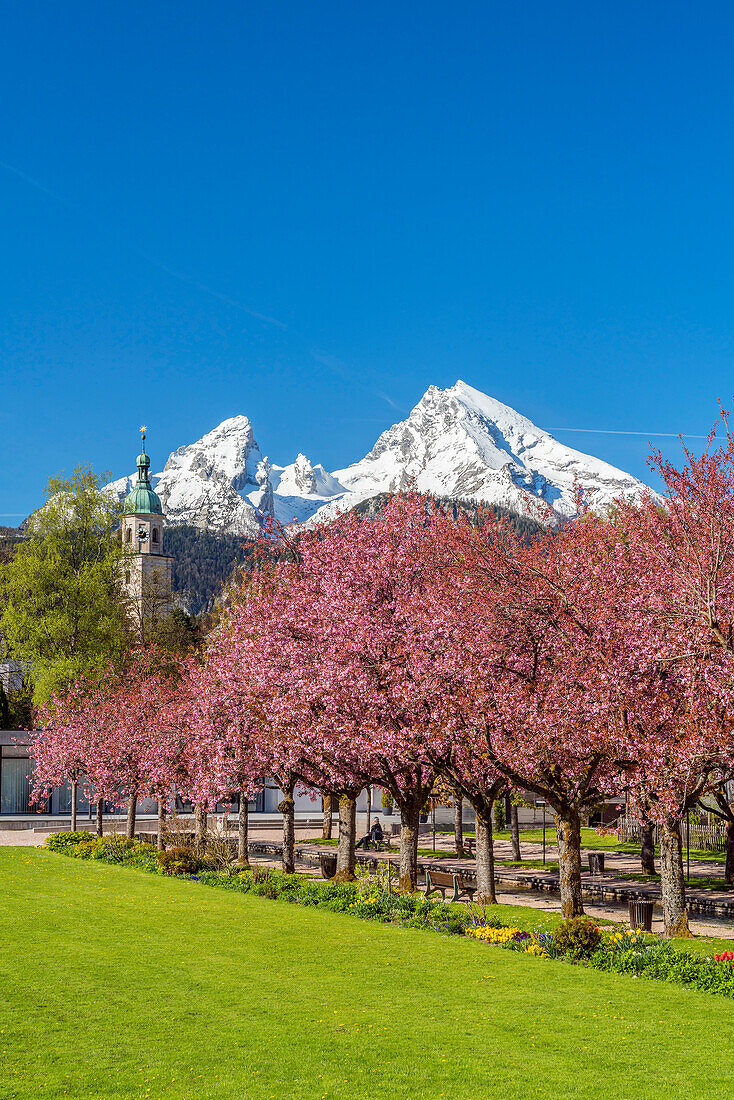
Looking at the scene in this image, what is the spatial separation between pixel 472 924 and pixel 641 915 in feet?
12.1

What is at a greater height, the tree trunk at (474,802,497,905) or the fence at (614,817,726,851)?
the tree trunk at (474,802,497,905)

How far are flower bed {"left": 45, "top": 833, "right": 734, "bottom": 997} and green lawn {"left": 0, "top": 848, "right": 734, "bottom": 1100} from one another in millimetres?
614

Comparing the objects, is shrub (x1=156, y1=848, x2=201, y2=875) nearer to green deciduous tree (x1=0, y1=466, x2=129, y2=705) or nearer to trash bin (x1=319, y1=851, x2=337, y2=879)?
trash bin (x1=319, y1=851, x2=337, y2=879)

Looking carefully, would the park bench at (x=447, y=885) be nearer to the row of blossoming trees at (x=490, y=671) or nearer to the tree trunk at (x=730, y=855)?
the row of blossoming trees at (x=490, y=671)

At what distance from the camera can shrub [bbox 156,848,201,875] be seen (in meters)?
32.2

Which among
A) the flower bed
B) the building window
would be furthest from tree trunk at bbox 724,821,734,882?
the building window

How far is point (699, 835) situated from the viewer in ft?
149

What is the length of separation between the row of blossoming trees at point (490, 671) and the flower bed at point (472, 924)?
1.98m

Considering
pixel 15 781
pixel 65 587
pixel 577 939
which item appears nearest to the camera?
pixel 577 939

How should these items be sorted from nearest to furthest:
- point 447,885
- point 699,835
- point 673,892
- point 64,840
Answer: point 673,892
point 447,885
point 64,840
point 699,835

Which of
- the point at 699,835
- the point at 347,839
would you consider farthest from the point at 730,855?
the point at 699,835

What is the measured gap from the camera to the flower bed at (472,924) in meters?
16.9

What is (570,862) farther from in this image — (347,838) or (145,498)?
(145,498)

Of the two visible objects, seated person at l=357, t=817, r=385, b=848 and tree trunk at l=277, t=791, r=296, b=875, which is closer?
tree trunk at l=277, t=791, r=296, b=875
